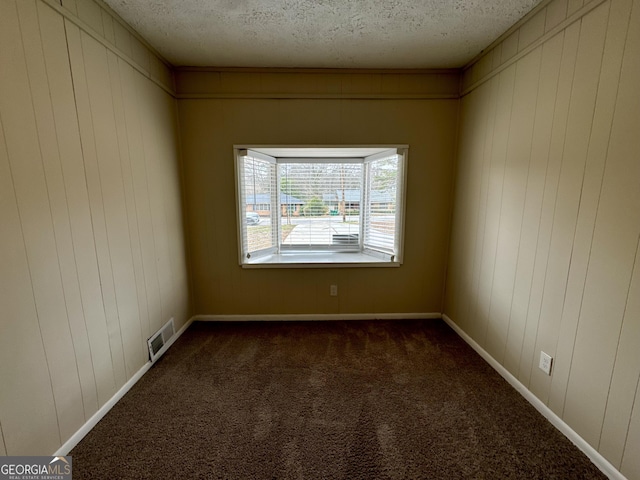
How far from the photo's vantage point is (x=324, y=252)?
3.11 meters

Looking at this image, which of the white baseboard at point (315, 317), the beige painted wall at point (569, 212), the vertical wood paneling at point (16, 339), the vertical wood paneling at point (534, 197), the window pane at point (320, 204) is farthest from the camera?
the window pane at point (320, 204)

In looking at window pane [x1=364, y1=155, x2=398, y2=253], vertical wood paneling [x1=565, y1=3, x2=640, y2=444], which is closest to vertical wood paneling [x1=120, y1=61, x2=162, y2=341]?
window pane [x1=364, y1=155, x2=398, y2=253]

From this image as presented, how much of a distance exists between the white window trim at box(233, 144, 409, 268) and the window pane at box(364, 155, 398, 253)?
69 mm

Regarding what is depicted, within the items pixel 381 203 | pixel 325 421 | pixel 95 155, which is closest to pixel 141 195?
pixel 95 155

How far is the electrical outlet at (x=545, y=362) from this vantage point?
1.59 meters

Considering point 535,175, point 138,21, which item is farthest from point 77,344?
point 535,175

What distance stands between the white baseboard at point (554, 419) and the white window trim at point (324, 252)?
108 centimetres

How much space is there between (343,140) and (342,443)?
2.33 metres

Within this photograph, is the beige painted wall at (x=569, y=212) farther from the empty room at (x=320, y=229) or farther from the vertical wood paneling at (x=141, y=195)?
the vertical wood paneling at (x=141, y=195)

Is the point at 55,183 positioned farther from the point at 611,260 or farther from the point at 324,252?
the point at 611,260

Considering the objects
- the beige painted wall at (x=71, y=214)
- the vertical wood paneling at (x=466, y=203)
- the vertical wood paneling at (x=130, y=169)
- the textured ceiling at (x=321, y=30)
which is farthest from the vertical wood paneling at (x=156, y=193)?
the vertical wood paneling at (x=466, y=203)

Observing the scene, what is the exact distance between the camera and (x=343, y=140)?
8.38 feet

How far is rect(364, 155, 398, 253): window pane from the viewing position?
2729 millimetres

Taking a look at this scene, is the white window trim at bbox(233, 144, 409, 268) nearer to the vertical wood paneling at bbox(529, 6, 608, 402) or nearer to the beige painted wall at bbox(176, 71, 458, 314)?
the beige painted wall at bbox(176, 71, 458, 314)
